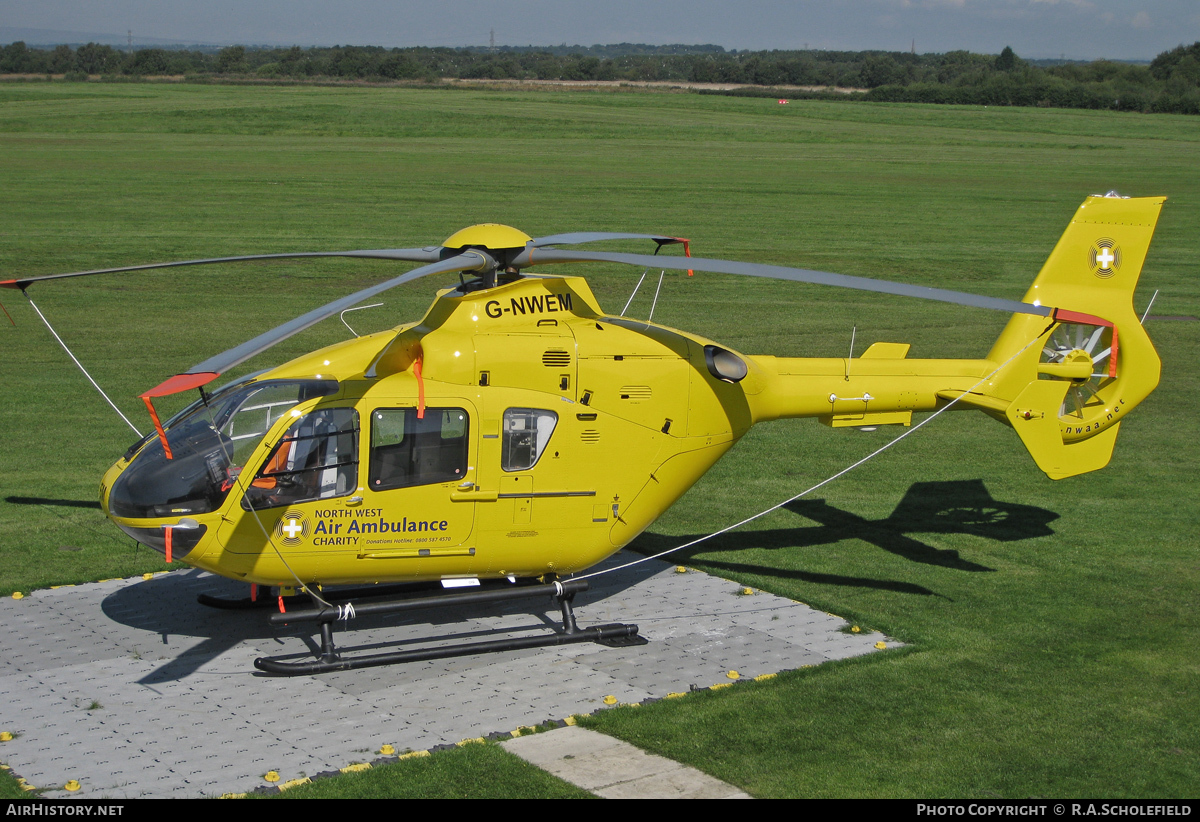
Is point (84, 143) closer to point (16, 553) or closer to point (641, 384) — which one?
point (16, 553)

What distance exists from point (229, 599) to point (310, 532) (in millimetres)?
2077

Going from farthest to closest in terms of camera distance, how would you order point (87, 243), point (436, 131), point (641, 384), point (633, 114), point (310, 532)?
point (633, 114) < point (436, 131) < point (87, 243) < point (641, 384) < point (310, 532)

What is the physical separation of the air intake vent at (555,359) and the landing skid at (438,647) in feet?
6.66

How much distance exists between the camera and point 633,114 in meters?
76.6

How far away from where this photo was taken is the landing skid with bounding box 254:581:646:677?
9484 millimetres

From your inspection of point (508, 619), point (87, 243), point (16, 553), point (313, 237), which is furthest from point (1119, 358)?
point (87, 243)

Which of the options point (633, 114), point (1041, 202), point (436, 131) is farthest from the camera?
point (633, 114)

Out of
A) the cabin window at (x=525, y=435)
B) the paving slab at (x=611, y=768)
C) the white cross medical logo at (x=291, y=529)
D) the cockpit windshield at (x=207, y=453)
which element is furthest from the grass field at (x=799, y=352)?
the white cross medical logo at (x=291, y=529)

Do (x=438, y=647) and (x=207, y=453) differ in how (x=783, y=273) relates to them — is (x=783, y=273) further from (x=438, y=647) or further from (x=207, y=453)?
(x=207, y=453)

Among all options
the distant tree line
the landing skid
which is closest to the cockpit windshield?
the landing skid

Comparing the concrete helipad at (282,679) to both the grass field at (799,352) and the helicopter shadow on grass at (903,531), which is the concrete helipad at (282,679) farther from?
the helicopter shadow on grass at (903,531)

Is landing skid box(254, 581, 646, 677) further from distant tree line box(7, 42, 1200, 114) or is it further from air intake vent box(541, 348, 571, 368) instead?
distant tree line box(7, 42, 1200, 114)

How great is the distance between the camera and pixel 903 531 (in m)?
13.3

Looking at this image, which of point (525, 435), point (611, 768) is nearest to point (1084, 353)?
point (525, 435)
